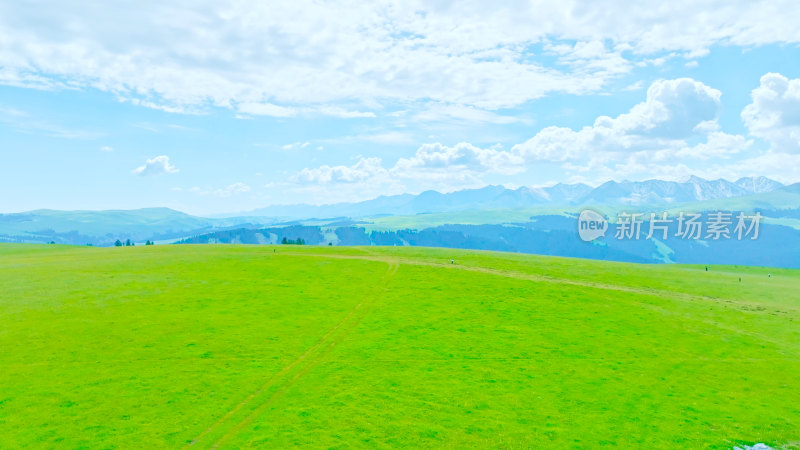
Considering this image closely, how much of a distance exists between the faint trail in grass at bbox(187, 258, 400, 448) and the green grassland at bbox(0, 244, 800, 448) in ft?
0.57

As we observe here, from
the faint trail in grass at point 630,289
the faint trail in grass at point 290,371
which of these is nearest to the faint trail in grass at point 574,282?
the faint trail in grass at point 630,289

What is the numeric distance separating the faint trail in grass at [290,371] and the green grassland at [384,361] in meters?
0.18

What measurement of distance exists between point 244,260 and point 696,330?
262ft

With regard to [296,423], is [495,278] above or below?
above

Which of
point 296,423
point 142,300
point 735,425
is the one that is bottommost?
point 735,425

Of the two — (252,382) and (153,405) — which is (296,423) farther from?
(153,405)

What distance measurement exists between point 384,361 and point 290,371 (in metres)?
9.22

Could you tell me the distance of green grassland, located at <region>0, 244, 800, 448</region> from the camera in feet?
98.1

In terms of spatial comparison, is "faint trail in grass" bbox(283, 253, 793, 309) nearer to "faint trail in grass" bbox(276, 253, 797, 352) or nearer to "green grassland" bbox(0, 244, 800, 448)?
"faint trail in grass" bbox(276, 253, 797, 352)

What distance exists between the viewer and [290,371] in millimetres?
37969

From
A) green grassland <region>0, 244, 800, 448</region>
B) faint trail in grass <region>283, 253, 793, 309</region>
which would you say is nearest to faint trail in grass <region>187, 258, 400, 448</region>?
green grassland <region>0, 244, 800, 448</region>

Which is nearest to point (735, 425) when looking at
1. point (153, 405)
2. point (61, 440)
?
point (153, 405)

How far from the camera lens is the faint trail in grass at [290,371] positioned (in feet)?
94.3

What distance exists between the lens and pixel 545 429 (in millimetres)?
30594
